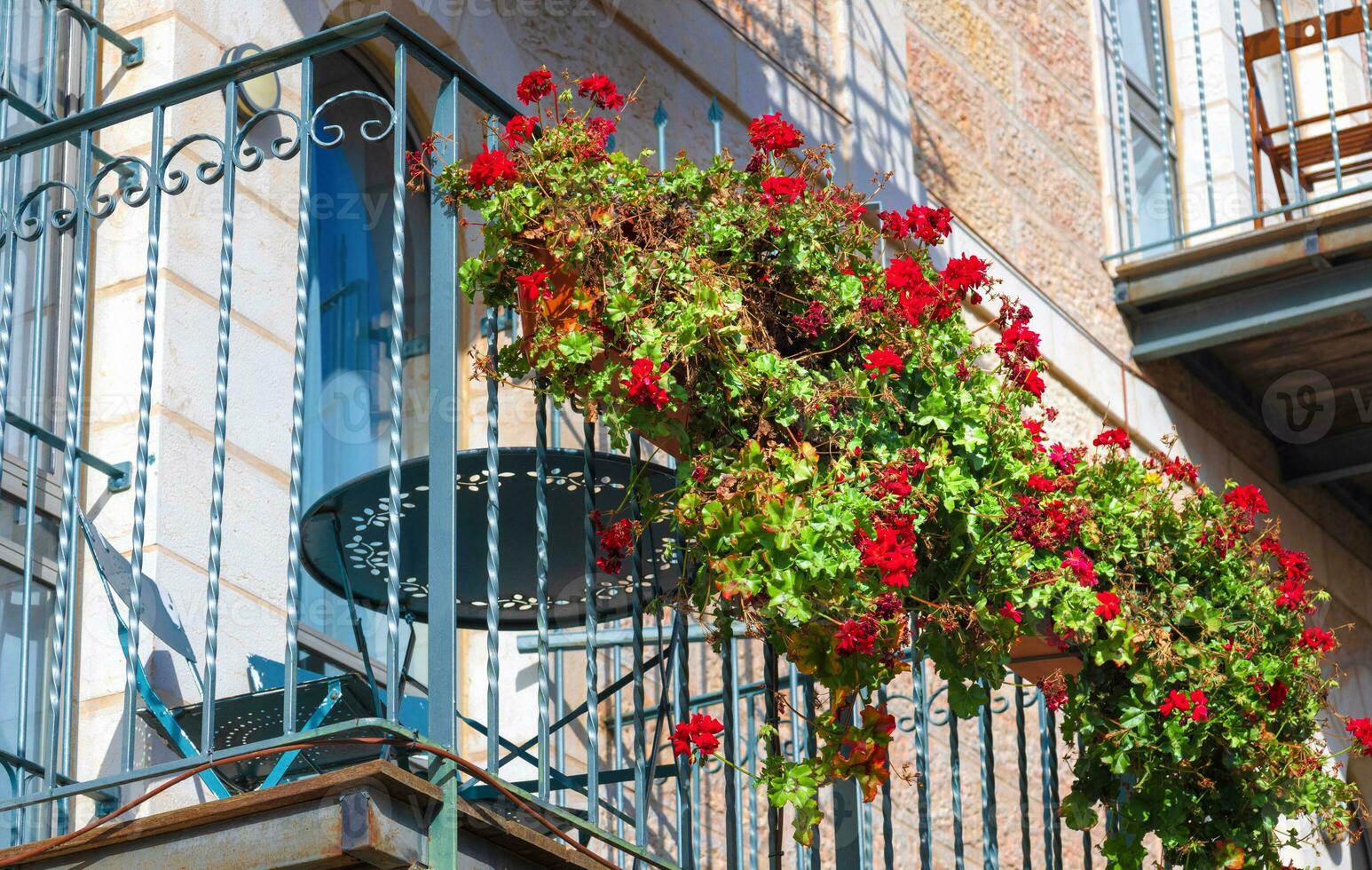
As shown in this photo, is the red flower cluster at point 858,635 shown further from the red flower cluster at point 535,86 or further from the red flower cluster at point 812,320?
the red flower cluster at point 535,86

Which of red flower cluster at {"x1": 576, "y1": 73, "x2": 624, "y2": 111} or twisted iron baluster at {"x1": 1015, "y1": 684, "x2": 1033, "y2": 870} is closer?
red flower cluster at {"x1": 576, "y1": 73, "x2": 624, "y2": 111}

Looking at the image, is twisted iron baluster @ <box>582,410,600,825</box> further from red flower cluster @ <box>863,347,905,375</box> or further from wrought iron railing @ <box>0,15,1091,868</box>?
red flower cluster @ <box>863,347,905,375</box>

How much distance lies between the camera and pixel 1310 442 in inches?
356

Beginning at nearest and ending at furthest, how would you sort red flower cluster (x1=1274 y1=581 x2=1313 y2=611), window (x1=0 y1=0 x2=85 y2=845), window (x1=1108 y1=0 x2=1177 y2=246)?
1. window (x1=0 y1=0 x2=85 y2=845)
2. red flower cluster (x1=1274 y1=581 x2=1313 y2=611)
3. window (x1=1108 y1=0 x2=1177 y2=246)

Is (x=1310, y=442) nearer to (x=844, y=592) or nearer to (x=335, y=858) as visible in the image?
(x=844, y=592)

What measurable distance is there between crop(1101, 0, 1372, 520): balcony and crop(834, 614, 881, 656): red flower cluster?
14.1 ft

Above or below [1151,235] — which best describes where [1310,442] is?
below

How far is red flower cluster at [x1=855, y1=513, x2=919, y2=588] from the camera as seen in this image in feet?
10.7

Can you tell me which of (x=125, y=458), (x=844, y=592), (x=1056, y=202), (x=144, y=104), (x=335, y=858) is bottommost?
(x=335, y=858)

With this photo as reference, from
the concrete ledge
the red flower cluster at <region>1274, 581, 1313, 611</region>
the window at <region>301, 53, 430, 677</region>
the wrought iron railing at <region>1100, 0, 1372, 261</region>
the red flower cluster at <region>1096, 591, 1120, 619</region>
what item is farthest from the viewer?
the wrought iron railing at <region>1100, 0, 1372, 261</region>

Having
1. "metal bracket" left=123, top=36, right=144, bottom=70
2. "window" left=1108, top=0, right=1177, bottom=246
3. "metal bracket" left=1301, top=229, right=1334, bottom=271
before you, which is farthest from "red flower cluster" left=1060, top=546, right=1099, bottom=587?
"window" left=1108, top=0, right=1177, bottom=246

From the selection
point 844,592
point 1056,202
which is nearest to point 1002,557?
point 844,592

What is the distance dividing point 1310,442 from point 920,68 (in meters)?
2.69

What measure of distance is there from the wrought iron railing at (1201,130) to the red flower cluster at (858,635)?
5.25 m
